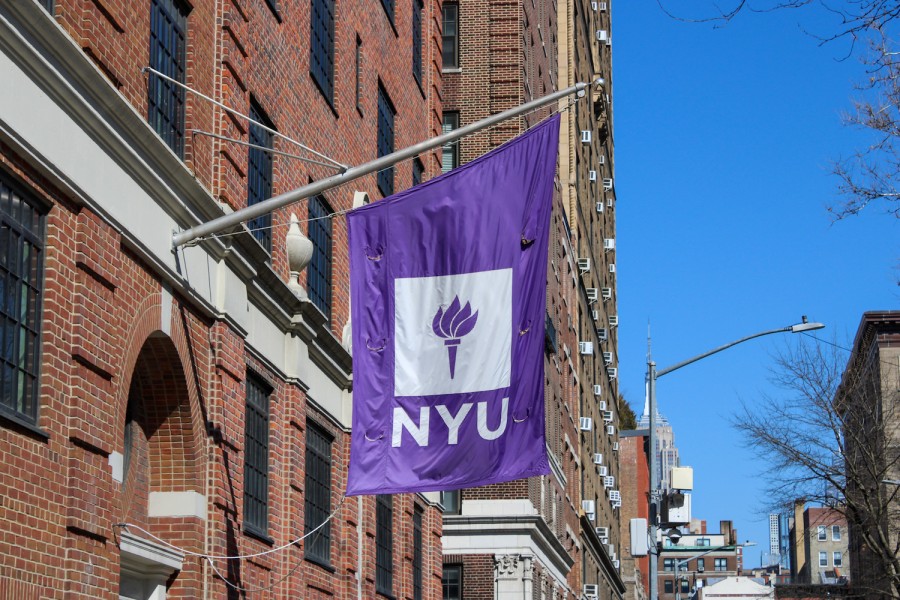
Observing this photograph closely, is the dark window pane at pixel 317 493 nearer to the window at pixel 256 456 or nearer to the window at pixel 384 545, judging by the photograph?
the window at pixel 256 456

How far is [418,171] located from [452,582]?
611 inches

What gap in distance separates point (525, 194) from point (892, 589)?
45920 millimetres

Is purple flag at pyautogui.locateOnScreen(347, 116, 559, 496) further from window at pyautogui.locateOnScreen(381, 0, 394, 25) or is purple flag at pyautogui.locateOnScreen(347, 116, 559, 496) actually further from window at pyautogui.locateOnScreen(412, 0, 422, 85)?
window at pyautogui.locateOnScreen(412, 0, 422, 85)

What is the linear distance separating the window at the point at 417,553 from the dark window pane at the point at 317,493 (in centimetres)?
701

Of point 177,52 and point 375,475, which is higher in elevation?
point 177,52

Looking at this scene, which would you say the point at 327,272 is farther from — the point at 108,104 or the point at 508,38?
the point at 508,38

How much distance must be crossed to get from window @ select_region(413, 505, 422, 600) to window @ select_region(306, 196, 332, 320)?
7.70 metres

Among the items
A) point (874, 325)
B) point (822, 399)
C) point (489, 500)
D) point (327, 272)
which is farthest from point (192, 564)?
point (874, 325)

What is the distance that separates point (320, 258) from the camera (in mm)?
22109

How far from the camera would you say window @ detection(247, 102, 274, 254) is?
59.9 feet

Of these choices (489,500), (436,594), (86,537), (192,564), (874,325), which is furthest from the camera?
(874,325)

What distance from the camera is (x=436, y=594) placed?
30562 millimetres

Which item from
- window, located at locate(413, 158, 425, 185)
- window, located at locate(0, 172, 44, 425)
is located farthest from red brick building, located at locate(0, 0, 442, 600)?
window, located at locate(413, 158, 425, 185)

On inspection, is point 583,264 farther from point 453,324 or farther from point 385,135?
point 453,324
